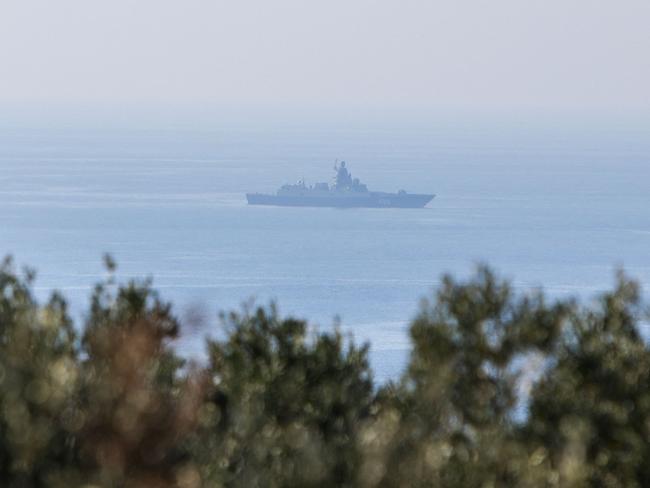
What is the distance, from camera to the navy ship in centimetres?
13400

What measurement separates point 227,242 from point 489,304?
8976 centimetres

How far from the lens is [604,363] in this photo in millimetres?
16109

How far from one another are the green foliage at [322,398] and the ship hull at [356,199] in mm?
116437

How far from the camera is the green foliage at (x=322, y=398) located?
354 inches

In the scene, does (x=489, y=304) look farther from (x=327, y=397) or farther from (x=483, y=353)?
(x=327, y=397)

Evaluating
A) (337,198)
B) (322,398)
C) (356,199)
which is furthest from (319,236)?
(322,398)

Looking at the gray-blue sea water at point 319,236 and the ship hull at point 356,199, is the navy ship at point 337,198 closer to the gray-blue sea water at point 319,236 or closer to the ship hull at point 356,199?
the ship hull at point 356,199

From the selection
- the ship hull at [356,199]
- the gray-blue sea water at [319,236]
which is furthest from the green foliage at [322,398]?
the ship hull at [356,199]

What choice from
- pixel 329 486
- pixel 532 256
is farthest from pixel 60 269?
pixel 329 486

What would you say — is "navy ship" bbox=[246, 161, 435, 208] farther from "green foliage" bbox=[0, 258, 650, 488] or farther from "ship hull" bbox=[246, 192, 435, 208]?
"green foliage" bbox=[0, 258, 650, 488]

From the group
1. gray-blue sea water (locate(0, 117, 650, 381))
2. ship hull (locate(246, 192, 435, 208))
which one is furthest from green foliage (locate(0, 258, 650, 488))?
ship hull (locate(246, 192, 435, 208))

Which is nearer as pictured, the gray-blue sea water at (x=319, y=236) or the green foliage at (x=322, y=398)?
the green foliage at (x=322, y=398)

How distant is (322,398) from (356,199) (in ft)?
395

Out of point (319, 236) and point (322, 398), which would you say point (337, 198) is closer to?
point (319, 236)
